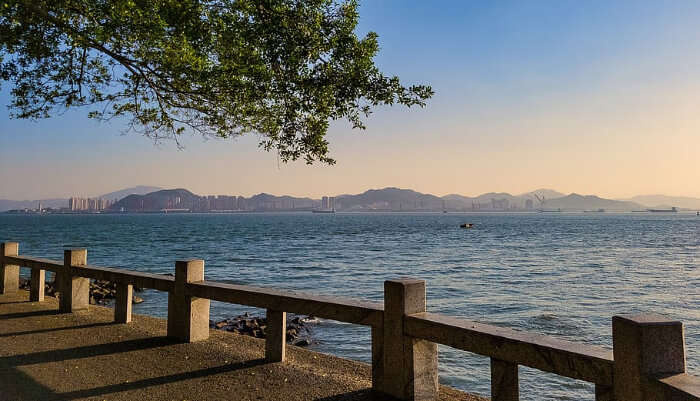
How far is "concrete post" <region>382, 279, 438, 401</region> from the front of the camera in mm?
4996

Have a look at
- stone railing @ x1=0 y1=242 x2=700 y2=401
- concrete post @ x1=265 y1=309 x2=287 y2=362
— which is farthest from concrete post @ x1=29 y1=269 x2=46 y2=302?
concrete post @ x1=265 y1=309 x2=287 y2=362

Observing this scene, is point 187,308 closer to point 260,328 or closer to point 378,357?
point 378,357

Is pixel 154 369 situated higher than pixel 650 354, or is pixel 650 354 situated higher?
pixel 650 354

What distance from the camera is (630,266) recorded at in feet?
113

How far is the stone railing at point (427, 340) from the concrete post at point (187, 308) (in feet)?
0.05

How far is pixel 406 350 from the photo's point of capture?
16.4 feet

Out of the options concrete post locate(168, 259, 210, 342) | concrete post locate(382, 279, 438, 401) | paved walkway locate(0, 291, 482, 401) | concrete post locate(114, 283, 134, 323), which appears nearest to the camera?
concrete post locate(382, 279, 438, 401)

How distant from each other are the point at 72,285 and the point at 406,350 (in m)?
7.53

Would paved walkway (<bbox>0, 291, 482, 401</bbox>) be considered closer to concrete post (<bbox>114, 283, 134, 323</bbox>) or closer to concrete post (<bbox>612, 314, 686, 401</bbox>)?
concrete post (<bbox>114, 283, 134, 323</bbox>)

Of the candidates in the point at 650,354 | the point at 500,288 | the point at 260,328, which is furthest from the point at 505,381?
the point at 500,288

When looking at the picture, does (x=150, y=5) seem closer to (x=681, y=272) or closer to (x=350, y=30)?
(x=350, y=30)

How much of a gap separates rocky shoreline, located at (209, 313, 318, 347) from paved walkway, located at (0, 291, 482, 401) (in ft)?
16.8

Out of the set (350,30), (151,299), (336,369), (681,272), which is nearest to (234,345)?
(336,369)

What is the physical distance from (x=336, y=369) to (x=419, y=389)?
169 cm
